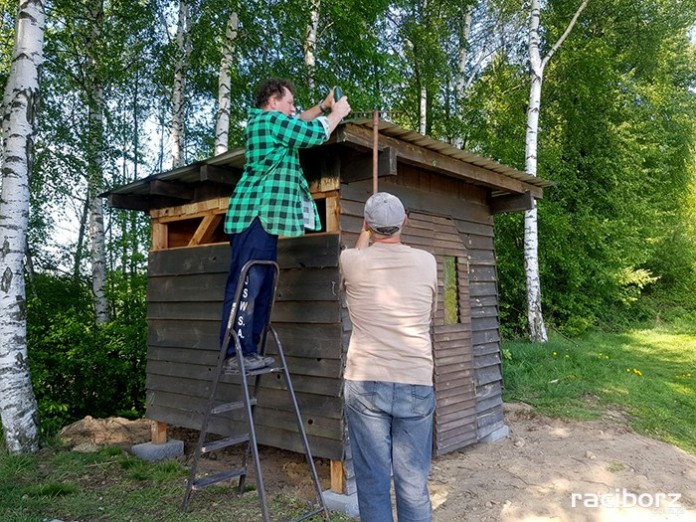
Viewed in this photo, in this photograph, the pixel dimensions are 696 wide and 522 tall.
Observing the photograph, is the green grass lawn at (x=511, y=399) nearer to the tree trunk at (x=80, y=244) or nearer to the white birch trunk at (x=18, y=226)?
the white birch trunk at (x=18, y=226)

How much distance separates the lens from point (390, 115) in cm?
1320

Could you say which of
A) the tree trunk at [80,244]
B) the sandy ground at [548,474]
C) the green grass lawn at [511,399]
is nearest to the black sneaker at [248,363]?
the green grass lawn at [511,399]

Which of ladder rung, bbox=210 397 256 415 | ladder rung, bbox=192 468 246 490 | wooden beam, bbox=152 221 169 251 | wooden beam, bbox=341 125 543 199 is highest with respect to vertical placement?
wooden beam, bbox=341 125 543 199

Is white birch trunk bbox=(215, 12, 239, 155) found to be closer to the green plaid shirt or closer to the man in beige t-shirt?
the green plaid shirt

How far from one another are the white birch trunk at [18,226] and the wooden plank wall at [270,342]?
107 centimetres

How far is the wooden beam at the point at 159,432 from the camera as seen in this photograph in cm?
490

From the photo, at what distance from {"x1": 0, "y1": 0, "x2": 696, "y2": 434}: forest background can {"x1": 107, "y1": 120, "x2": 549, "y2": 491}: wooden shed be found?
238cm

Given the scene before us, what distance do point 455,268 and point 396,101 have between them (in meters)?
9.88

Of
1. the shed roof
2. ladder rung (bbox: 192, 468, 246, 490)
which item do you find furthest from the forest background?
ladder rung (bbox: 192, 468, 246, 490)

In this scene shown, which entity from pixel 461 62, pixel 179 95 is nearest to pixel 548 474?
pixel 179 95

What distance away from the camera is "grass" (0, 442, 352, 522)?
3.34 meters

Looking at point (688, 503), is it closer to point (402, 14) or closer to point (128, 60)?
point (128, 60)

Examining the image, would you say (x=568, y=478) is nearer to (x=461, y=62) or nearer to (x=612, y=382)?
(x=612, y=382)

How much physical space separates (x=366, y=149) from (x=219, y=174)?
1209mm
